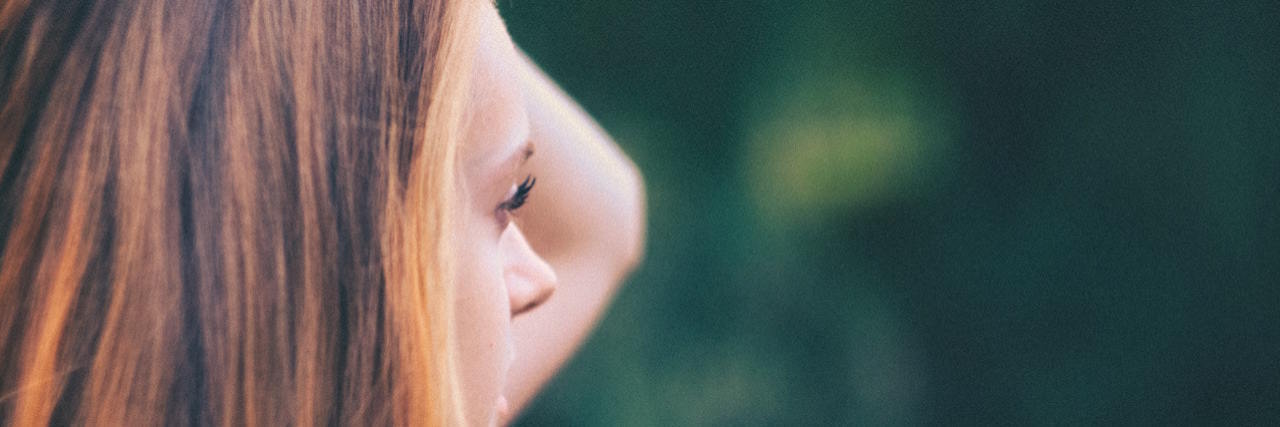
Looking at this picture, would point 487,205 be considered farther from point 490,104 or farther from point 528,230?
point 528,230

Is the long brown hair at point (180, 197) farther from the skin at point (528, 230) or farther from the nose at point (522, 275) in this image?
the nose at point (522, 275)

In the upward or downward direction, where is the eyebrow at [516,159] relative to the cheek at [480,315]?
upward

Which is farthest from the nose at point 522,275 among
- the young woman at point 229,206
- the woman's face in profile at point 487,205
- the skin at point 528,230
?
the young woman at point 229,206

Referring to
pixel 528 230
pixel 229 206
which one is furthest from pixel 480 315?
pixel 528 230

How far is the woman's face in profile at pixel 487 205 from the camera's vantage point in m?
0.53

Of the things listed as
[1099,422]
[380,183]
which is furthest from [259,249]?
[1099,422]

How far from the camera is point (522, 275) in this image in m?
0.77

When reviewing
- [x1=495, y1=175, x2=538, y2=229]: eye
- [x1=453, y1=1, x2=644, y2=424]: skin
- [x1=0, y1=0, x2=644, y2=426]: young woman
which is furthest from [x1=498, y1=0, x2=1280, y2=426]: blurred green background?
[x1=0, y1=0, x2=644, y2=426]: young woman

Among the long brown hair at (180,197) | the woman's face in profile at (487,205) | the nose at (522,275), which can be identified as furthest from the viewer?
the nose at (522,275)

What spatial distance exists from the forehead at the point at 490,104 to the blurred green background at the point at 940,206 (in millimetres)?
254

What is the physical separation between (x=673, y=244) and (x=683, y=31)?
7.7 inches

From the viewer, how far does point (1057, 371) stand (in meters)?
0.79

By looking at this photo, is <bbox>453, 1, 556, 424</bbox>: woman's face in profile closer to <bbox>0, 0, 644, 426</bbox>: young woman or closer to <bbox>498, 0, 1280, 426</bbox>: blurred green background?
<bbox>0, 0, 644, 426</bbox>: young woman

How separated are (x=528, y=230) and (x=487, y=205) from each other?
0.37 metres
